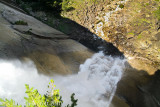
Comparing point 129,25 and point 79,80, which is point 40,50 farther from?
point 129,25

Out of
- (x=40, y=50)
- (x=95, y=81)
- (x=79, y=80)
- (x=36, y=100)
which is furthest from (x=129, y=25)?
(x=36, y=100)

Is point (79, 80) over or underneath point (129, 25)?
underneath

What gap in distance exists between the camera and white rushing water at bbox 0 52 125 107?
5617 millimetres

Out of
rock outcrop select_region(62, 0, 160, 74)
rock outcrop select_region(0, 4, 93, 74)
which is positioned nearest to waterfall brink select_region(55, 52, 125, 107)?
rock outcrop select_region(0, 4, 93, 74)

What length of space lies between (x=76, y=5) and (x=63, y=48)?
8787 millimetres

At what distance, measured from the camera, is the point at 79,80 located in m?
8.57

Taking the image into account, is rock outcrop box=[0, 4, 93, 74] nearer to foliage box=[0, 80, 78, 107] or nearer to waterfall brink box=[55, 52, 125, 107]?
waterfall brink box=[55, 52, 125, 107]

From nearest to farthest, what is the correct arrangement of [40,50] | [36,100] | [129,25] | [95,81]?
[36,100] < [40,50] < [95,81] < [129,25]

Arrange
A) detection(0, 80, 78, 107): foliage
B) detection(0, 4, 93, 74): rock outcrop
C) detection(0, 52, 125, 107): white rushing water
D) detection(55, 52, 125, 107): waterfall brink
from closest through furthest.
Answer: detection(0, 80, 78, 107): foliage, detection(0, 52, 125, 107): white rushing water, detection(0, 4, 93, 74): rock outcrop, detection(55, 52, 125, 107): waterfall brink

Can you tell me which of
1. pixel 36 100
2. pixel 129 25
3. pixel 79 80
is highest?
pixel 129 25

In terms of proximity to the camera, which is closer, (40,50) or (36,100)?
(36,100)

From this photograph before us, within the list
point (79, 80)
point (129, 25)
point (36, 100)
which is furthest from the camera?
point (129, 25)

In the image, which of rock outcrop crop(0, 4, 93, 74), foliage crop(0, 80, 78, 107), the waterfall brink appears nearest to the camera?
foliage crop(0, 80, 78, 107)

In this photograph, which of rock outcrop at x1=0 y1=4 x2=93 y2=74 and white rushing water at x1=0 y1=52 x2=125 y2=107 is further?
rock outcrop at x1=0 y1=4 x2=93 y2=74
